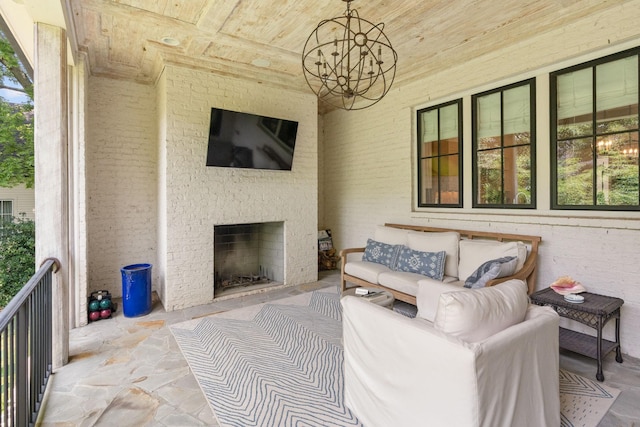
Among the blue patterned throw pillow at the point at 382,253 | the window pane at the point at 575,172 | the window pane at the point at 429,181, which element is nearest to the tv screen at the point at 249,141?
the blue patterned throw pillow at the point at 382,253

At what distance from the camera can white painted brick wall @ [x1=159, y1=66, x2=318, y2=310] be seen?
3996 mm

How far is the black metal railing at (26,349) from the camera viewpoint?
1601 millimetres

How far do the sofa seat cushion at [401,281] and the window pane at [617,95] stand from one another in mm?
2227

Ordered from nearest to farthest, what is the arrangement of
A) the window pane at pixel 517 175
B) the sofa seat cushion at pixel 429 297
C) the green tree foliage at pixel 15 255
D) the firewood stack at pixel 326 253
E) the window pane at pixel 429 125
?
the sofa seat cushion at pixel 429 297 < the window pane at pixel 517 175 < the green tree foliage at pixel 15 255 < the window pane at pixel 429 125 < the firewood stack at pixel 326 253

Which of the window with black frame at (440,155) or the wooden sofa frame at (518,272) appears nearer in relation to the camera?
the wooden sofa frame at (518,272)

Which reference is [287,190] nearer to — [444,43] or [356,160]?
[356,160]

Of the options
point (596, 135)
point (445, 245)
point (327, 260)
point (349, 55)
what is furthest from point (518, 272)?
Result: point (327, 260)

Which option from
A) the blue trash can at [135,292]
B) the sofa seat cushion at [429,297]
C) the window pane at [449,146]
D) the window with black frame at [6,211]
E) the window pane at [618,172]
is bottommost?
the blue trash can at [135,292]

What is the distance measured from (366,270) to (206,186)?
2.34 m

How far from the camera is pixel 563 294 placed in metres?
A: 2.78

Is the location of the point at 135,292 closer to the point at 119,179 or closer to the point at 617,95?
the point at 119,179

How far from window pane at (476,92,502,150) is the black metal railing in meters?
4.41

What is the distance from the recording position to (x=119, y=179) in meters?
4.41

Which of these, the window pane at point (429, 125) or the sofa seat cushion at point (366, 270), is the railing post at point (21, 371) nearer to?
the sofa seat cushion at point (366, 270)
